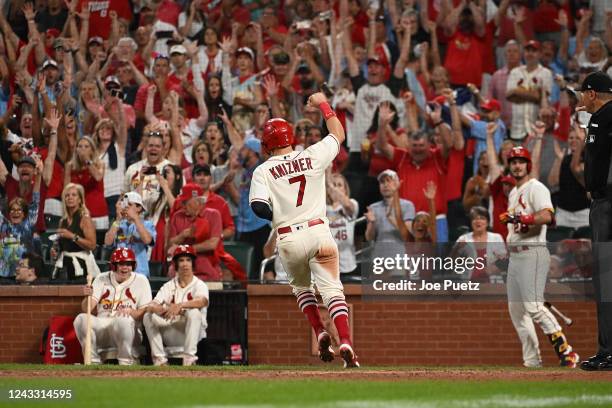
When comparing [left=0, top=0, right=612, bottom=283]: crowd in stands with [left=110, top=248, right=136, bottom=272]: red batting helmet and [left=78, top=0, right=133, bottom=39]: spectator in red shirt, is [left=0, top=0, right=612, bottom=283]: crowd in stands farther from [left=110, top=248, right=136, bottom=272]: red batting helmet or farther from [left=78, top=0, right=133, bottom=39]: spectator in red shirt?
[left=110, top=248, right=136, bottom=272]: red batting helmet

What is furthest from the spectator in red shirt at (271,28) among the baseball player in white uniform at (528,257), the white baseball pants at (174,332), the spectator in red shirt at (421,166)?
the baseball player in white uniform at (528,257)

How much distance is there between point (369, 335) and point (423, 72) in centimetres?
385

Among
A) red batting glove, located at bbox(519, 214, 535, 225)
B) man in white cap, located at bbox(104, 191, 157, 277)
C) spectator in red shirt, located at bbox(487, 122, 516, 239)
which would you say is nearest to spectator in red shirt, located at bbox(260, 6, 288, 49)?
spectator in red shirt, located at bbox(487, 122, 516, 239)

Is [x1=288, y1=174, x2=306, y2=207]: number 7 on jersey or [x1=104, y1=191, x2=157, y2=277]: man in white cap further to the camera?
[x1=104, y1=191, x2=157, y2=277]: man in white cap

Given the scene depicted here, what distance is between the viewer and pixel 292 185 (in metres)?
7.92

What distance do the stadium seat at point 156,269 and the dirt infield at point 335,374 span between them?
10.8ft

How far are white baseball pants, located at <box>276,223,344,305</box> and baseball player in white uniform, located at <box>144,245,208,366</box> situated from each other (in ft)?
8.87

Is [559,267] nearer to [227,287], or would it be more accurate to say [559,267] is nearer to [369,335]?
[369,335]

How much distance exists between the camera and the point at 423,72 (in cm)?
1341

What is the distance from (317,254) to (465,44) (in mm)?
6552

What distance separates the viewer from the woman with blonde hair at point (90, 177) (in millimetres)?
12570

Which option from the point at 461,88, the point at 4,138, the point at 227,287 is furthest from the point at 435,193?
the point at 4,138

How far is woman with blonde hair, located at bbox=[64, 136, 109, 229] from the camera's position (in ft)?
41.2

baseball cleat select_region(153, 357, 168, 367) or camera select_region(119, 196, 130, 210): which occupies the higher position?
camera select_region(119, 196, 130, 210)
